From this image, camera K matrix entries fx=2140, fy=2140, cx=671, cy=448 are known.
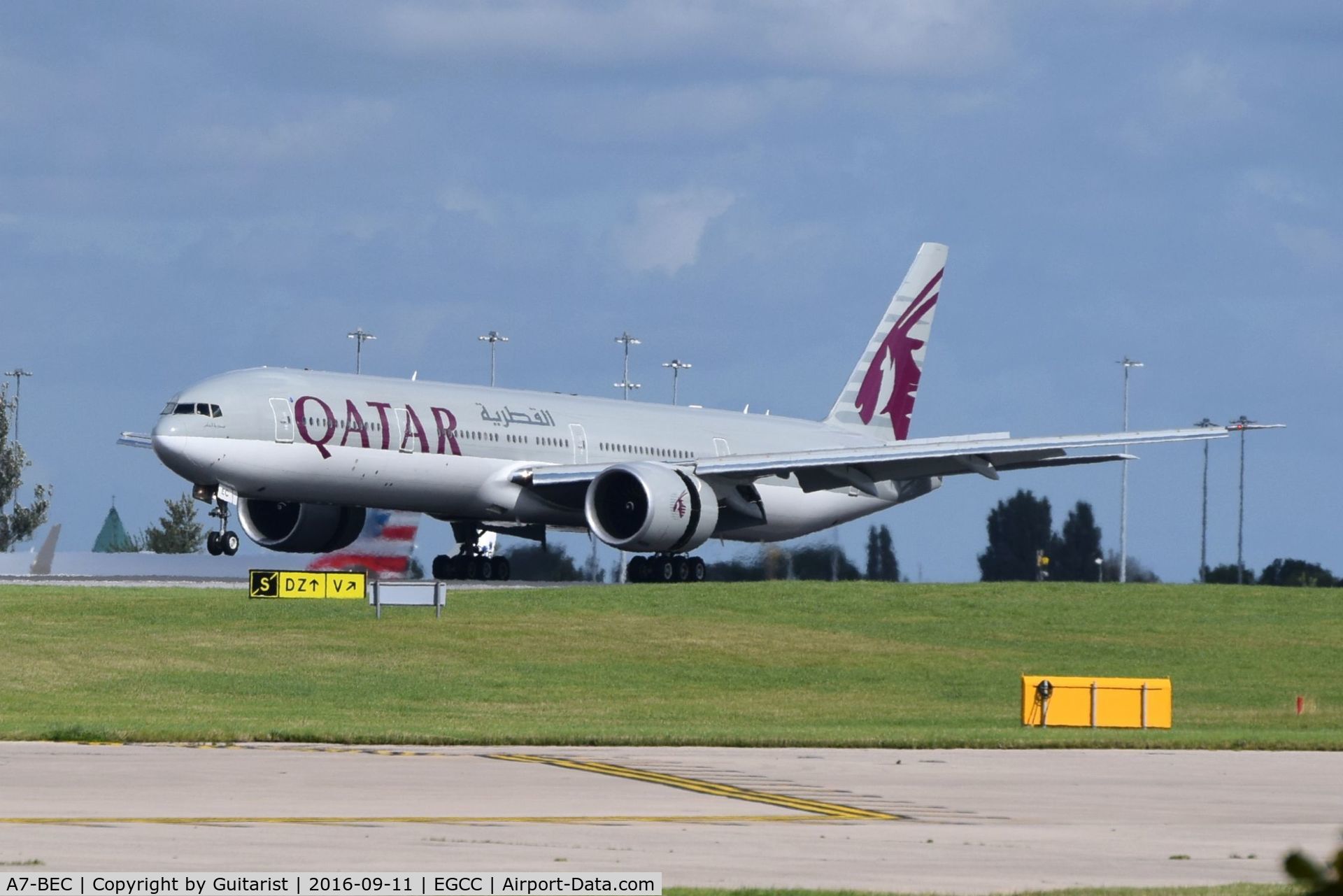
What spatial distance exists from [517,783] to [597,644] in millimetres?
21374

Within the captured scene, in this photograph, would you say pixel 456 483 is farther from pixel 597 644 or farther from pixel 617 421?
pixel 597 644

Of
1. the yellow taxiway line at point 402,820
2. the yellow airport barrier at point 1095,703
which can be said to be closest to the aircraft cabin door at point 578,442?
the yellow airport barrier at point 1095,703

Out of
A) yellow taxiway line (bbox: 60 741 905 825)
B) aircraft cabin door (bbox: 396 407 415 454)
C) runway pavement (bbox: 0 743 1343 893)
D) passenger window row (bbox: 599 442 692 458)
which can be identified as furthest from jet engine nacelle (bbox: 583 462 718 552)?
yellow taxiway line (bbox: 60 741 905 825)

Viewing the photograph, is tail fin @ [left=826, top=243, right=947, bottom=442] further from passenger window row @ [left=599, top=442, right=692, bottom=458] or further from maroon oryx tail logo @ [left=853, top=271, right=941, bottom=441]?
passenger window row @ [left=599, top=442, right=692, bottom=458]

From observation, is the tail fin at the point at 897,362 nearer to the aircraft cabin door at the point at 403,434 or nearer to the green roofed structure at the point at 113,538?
the aircraft cabin door at the point at 403,434

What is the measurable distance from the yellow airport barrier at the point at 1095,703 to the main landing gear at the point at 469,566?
976 inches

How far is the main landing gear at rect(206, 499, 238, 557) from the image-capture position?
146 feet

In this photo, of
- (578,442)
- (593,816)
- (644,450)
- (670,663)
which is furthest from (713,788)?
(644,450)

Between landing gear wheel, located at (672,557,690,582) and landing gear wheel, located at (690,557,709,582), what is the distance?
12cm

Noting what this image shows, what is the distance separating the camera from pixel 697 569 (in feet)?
174

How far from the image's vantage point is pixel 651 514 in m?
47.5

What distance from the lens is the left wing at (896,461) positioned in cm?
5022

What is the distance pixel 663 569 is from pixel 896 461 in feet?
20.4

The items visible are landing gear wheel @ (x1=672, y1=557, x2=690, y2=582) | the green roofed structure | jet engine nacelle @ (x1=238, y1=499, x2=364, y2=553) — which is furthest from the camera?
the green roofed structure
